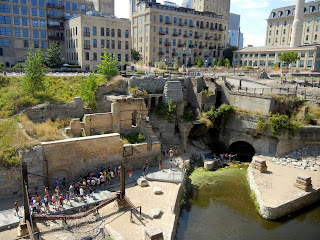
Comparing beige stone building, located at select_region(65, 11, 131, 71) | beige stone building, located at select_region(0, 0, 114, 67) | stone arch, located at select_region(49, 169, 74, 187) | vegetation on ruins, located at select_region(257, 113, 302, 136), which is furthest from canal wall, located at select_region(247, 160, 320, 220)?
beige stone building, located at select_region(0, 0, 114, 67)

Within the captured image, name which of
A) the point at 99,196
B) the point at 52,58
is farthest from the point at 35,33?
the point at 99,196

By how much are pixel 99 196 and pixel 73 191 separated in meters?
1.86

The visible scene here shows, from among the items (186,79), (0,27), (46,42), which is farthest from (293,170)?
(0,27)

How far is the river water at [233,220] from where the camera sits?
18.1 meters

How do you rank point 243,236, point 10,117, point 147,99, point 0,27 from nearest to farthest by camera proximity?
point 243,236, point 10,117, point 147,99, point 0,27

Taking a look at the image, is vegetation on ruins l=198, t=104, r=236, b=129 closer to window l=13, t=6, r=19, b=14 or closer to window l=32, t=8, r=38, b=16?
window l=32, t=8, r=38, b=16

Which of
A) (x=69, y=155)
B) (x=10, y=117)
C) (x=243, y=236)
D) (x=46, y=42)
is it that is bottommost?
(x=243, y=236)

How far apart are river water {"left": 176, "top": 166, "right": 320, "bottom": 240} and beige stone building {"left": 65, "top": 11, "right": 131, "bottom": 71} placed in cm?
2978

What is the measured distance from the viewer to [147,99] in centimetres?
3141

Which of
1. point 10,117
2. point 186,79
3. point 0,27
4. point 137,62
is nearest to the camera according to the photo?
point 10,117

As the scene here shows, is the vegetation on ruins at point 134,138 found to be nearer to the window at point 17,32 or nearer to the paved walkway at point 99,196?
the paved walkway at point 99,196

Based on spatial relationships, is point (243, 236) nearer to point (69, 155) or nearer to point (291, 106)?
point (69, 155)

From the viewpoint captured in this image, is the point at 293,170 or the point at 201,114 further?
the point at 201,114

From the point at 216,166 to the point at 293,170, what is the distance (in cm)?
709
